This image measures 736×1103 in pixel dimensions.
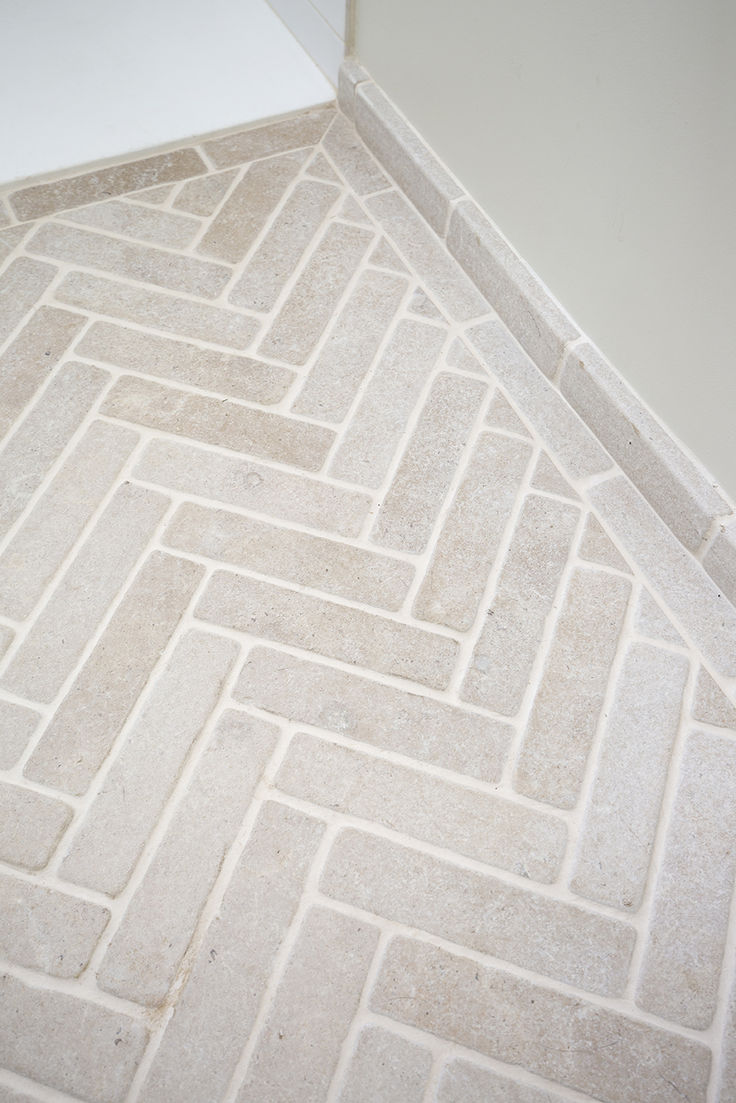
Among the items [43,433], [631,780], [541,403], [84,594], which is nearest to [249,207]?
[43,433]

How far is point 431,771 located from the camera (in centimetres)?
184

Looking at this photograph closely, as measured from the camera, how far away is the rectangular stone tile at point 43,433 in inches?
84.6

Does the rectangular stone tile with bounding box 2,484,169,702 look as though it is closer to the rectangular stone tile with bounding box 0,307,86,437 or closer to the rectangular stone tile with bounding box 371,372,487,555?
the rectangular stone tile with bounding box 0,307,86,437

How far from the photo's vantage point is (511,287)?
2.36 m

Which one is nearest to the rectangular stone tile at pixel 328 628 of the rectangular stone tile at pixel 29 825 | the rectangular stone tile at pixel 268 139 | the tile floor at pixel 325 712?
the tile floor at pixel 325 712

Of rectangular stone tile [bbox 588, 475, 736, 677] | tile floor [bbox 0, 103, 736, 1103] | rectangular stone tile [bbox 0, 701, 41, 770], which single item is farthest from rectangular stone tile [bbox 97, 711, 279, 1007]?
rectangular stone tile [bbox 588, 475, 736, 677]

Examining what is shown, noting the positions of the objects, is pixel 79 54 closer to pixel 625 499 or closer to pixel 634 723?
pixel 625 499

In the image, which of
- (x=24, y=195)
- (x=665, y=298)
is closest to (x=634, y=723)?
(x=665, y=298)

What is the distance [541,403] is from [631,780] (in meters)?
0.99

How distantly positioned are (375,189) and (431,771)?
180 centimetres

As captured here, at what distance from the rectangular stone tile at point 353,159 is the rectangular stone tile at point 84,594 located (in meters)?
1.25

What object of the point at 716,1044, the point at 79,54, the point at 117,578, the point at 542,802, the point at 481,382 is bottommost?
the point at 716,1044

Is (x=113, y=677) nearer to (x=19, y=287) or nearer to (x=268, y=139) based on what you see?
(x=19, y=287)

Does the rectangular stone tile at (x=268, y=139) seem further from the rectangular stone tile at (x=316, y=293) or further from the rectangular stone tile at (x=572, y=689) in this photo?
the rectangular stone tile at (x=572, y=689)
